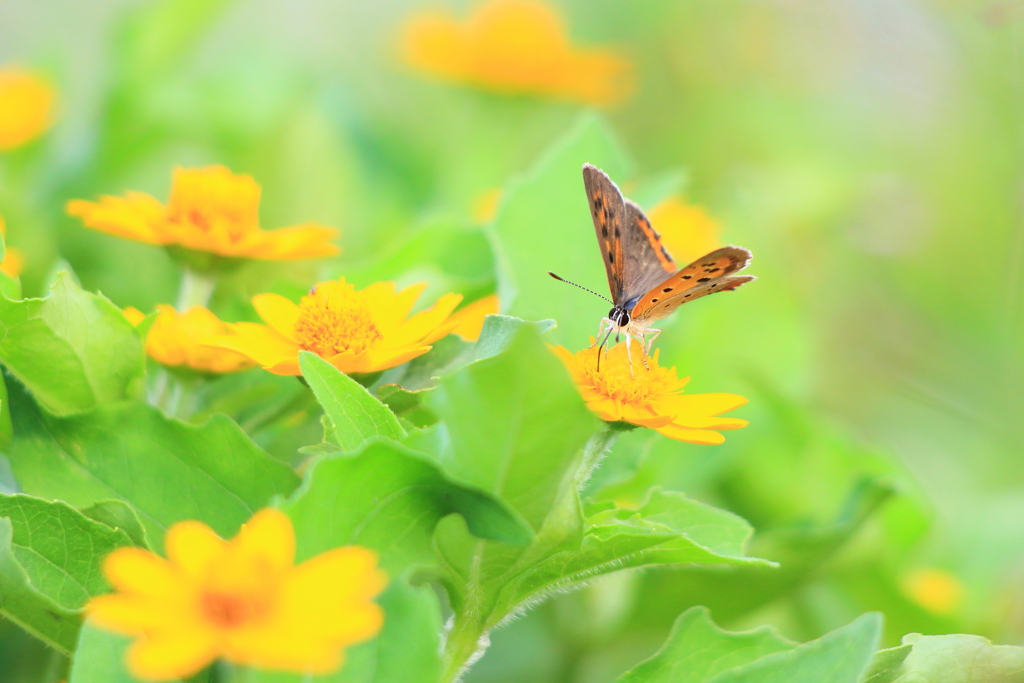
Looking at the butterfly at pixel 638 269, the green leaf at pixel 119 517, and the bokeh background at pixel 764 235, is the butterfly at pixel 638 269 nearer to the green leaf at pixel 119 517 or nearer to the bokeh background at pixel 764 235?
the bokeh background at pixel 764 235

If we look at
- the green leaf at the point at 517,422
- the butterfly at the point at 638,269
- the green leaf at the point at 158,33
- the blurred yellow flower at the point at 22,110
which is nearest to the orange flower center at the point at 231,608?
the green leaf at the point at 517,422

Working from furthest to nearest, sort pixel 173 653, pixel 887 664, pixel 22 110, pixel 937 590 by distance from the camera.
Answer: pixel 22 110 → pixel 937 590 → pixel 887 664 → pixel 173 653

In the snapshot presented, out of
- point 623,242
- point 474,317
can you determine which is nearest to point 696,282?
point 623,242

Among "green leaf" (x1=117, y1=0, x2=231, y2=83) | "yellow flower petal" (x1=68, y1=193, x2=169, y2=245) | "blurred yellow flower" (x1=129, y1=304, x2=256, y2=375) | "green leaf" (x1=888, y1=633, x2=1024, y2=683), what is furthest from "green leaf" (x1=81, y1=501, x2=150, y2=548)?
"green leaf" (x1=117, y1=0, x2=231, y2=83)

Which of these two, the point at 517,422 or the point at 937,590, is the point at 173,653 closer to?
the point at 517,422

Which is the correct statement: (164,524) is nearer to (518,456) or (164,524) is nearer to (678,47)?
(518,456)
